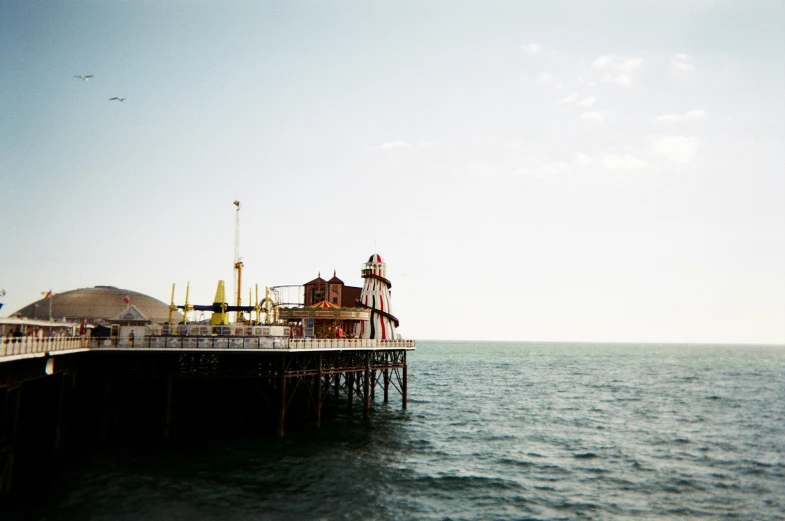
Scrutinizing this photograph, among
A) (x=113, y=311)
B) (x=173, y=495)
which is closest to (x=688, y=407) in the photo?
(x=173, y=495)

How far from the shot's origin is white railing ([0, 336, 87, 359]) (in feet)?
93.8

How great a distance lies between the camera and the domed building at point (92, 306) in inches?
3836

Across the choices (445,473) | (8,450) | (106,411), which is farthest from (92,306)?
(445,473)

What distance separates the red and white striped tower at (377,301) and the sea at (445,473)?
9.63m

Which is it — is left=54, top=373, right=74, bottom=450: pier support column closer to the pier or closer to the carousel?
the pier

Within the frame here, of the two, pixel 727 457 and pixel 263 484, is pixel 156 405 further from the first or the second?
pixel 727 457

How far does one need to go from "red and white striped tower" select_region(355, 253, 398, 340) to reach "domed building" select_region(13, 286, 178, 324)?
41.1 metres

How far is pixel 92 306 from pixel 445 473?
277ft

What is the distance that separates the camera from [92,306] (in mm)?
100625

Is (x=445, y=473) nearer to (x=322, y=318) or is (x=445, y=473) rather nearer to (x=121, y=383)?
(x=121, y=383)

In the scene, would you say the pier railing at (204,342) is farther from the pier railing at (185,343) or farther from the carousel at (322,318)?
the carousel at (322,318)

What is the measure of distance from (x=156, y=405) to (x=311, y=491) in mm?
25491

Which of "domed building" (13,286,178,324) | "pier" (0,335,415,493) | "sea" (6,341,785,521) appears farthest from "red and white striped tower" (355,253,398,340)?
"domed building" (13,286,178,324)

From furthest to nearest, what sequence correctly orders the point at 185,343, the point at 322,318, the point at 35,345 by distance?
the point at 322,318 → the point at 185,343 → the point at 35,345
